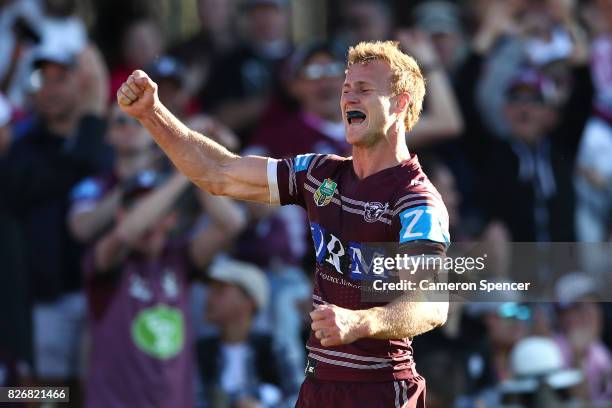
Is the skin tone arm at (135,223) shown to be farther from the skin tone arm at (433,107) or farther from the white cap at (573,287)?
the white cap at (573,287)

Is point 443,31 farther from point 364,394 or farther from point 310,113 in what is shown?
point 364,394

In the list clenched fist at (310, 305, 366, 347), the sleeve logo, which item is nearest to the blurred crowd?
the sleeve logo

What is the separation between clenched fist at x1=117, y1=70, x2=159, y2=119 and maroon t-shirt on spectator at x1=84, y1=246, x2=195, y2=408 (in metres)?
3.23

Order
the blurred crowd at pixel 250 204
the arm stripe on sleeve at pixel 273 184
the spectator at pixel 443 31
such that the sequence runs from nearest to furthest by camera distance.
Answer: the arm stripe on sleeve at pixel 273 184 → the blurred crowd at pixel 250 204 → the spectator at pixel 443 31

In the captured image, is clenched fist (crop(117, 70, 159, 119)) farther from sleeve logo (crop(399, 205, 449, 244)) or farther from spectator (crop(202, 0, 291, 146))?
spectator (crop(202, 0, 291, 146))

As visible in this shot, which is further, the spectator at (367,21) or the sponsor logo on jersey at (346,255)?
the spectator at (367,21)

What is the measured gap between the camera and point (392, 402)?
20.8 feet

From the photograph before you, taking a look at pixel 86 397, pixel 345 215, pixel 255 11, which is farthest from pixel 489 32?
pixel 345 215

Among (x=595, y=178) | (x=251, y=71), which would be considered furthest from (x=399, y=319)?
(x=595, y=178)

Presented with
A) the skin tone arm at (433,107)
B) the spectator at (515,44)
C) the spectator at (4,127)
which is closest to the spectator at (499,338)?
the skin tone arm at (433,107)

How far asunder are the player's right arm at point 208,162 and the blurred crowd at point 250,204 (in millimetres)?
2572

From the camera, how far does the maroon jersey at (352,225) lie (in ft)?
20.4

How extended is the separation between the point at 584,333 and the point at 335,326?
5.70 meters

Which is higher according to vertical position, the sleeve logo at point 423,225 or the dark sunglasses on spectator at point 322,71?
the dark sunglasses on spectator at point 322,71
